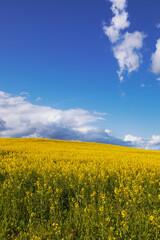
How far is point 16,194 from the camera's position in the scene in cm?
529

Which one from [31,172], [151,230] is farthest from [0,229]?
[31,172]

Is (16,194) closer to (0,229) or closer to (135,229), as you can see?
(0,229)

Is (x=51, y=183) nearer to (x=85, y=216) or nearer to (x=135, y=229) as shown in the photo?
(x=85, y=216)

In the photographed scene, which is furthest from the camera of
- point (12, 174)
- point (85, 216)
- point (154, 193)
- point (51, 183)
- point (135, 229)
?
point (12, 174)

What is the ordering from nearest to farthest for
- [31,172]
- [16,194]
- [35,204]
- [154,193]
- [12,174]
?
[35,204]
[16,194]
[154,193]
[12,174]
[31,172]

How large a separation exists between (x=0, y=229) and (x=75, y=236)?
5.08ft

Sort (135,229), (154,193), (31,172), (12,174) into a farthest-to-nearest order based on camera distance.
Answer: (31,172)
(12,174)
(154,193)
(135,229)

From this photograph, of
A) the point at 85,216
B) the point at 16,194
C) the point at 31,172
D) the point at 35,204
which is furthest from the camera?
the point at 31,172

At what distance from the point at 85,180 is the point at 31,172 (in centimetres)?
246

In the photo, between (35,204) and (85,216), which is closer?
(85,216)

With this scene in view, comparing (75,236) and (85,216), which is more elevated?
(85,216)

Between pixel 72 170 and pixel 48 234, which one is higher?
pixel 72 170

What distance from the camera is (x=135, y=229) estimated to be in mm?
3316

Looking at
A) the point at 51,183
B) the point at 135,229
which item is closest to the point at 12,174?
the point at 51,183
